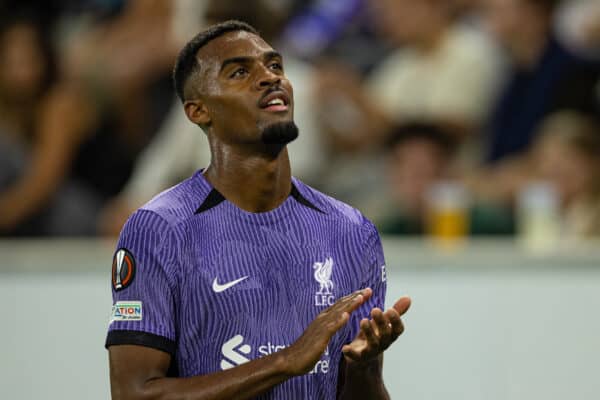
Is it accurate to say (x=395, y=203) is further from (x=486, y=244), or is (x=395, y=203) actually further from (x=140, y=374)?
(x=140, y=374)

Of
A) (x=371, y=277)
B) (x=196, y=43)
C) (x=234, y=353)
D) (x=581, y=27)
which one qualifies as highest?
(x=581, y=27)

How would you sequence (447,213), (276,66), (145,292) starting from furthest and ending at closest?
(447,213), (276,66), (145,292)

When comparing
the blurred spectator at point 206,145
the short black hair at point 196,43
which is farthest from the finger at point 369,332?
the blurred spectator at point 206,145

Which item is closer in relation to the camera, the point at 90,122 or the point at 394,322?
the point at 394,322

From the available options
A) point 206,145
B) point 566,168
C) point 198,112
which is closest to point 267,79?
point 198,112

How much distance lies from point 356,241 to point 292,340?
1.06 ft

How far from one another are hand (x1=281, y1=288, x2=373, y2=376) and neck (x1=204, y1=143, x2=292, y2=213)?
379mm

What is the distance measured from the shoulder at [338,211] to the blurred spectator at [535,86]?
2.58 metres

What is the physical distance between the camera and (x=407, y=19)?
5305mm

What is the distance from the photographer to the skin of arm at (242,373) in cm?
225

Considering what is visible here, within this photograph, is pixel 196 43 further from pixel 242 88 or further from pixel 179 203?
pixel 179 203

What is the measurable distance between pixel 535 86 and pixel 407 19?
686 millimetres

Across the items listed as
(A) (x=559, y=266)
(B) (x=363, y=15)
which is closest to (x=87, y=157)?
(B) (x=363, y=15)

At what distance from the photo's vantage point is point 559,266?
177 inches
